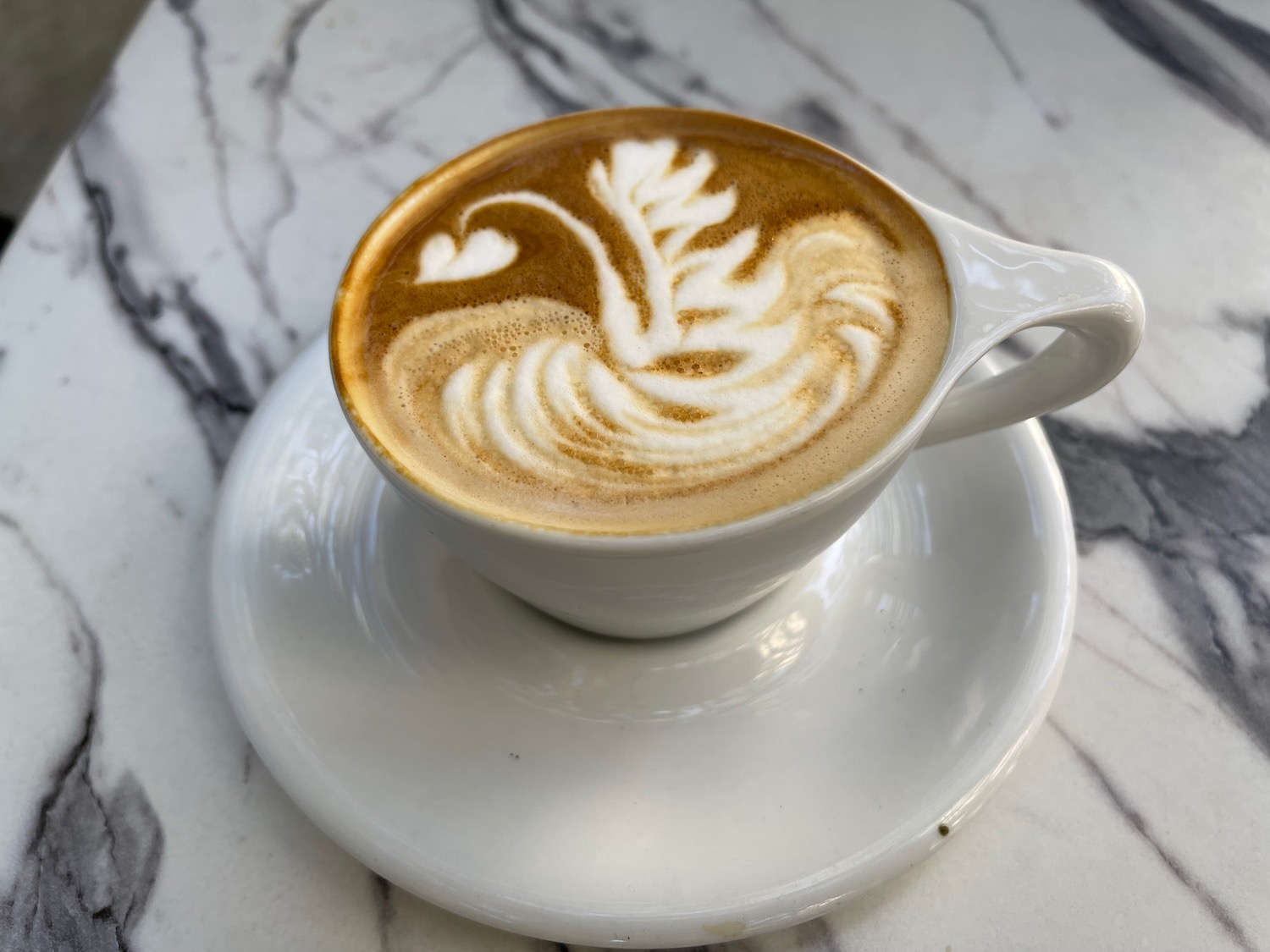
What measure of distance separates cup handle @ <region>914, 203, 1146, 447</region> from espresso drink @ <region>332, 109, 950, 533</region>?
0.08 feet

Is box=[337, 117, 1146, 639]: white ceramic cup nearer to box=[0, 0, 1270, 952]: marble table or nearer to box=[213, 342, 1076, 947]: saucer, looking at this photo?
box=[213, 342, 1076, 947]: saucer

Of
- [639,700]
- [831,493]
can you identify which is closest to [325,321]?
[639,700]

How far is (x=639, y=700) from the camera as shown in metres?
0.83

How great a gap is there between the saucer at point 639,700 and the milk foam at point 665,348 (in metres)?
0.20

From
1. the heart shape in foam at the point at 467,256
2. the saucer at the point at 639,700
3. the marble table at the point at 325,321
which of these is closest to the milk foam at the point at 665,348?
the heart shape in foam at the point at 467,256

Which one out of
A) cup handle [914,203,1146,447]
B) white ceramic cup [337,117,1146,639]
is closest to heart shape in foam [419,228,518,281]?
white ceramic cup [337,117,1146,639]

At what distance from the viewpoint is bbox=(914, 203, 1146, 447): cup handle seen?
729 millimetres

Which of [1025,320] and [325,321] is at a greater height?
[1025,320]

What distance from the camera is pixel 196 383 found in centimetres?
112

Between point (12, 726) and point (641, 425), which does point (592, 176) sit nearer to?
point (641, 425)

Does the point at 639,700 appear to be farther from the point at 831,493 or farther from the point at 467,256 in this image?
the point at 467,256

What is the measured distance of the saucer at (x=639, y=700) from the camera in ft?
2.35

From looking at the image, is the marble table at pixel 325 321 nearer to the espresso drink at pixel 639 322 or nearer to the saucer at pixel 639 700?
the saucer at pixel 639 700

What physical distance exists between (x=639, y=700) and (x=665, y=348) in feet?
0.90
